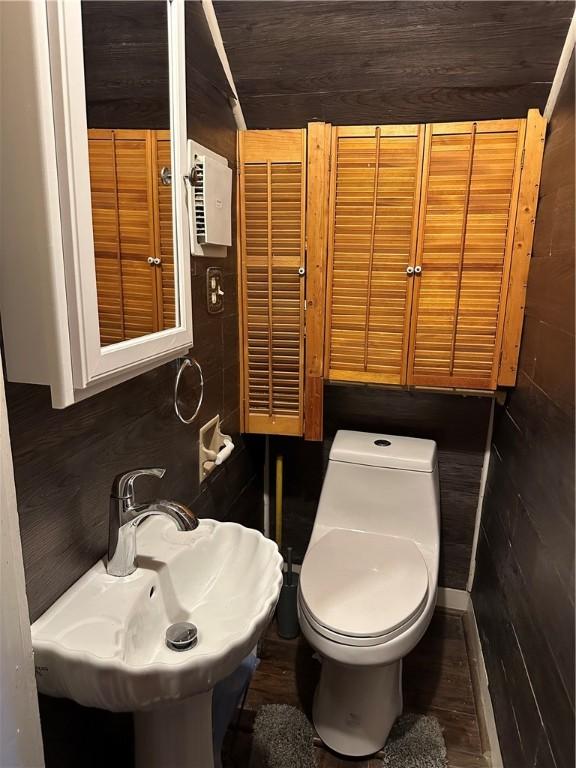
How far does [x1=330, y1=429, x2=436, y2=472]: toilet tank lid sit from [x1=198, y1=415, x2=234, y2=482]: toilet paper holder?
44cm

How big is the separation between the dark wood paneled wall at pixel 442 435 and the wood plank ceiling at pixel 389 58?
102 cm

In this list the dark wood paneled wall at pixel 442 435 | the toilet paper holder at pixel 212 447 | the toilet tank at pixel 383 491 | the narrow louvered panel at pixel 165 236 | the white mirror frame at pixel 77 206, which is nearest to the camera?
the white mirror frame at pixel 77 206

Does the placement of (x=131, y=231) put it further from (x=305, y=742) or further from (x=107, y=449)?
(x=305, y=742)

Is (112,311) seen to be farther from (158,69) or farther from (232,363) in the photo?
(232,363)

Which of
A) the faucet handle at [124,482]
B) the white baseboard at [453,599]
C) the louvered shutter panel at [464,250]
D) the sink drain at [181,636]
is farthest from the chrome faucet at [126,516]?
the white baseboard at [453,599]

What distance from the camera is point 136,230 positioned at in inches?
41.6

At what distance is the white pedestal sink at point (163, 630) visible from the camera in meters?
0.84

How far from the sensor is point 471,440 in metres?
2.01

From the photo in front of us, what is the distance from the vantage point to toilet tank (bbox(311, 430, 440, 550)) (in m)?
1.81

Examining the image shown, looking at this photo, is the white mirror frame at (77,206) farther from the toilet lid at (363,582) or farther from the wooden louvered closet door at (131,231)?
the toilet lid at (363,582)

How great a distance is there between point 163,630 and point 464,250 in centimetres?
143

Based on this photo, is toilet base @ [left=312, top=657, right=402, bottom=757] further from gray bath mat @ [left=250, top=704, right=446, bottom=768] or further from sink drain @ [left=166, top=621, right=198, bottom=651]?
sink drain @ [left=166, top=621, right=198, bottom=651]

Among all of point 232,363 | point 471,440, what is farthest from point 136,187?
point 471,440

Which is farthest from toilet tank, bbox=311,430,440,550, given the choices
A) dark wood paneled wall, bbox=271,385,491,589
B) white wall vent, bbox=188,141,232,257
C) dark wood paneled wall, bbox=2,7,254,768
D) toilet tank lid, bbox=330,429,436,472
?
white wall vent, bbox=188,141,232,257
